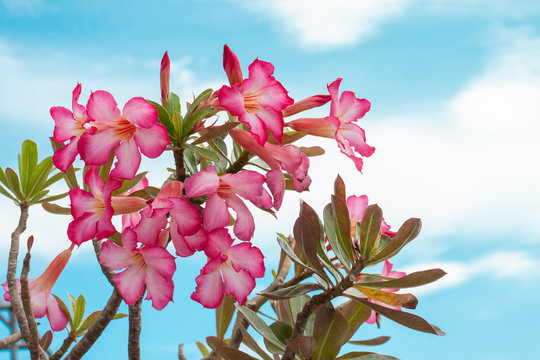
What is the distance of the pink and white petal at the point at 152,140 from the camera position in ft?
4.09

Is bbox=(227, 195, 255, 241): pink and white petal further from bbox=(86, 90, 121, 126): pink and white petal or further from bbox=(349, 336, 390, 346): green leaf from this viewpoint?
bbox=(349, 336, 390, 346): green leaf

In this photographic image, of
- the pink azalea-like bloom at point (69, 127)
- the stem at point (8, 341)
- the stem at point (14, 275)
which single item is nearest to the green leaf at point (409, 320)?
the pink azalea-like bloom at point (69, 127)

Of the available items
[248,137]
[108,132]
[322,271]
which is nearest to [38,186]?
[108,132]

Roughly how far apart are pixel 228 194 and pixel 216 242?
0.12m

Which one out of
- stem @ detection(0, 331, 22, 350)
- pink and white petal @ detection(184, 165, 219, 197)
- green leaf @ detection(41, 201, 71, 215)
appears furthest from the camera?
stem @ detection(0, 331, 22, 350)

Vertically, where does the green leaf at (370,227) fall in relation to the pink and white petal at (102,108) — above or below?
below

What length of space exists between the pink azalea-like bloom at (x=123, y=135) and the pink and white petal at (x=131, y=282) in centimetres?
22

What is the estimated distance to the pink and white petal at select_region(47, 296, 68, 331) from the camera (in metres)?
1.70

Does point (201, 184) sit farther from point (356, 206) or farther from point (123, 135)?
point (356, 206)

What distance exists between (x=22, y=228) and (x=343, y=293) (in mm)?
1146

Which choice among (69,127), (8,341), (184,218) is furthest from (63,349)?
(184,218)

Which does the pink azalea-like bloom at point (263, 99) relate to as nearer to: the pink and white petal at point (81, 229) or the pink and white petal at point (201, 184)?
the pink and white petal at point (201, 184)

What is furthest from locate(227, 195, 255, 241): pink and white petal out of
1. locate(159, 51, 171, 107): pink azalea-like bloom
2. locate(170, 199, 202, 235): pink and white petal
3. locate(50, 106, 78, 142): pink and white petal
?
locate(50, 106, 78, 142): pink and white petal

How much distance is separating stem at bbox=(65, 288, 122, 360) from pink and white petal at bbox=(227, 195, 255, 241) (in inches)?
20.1
